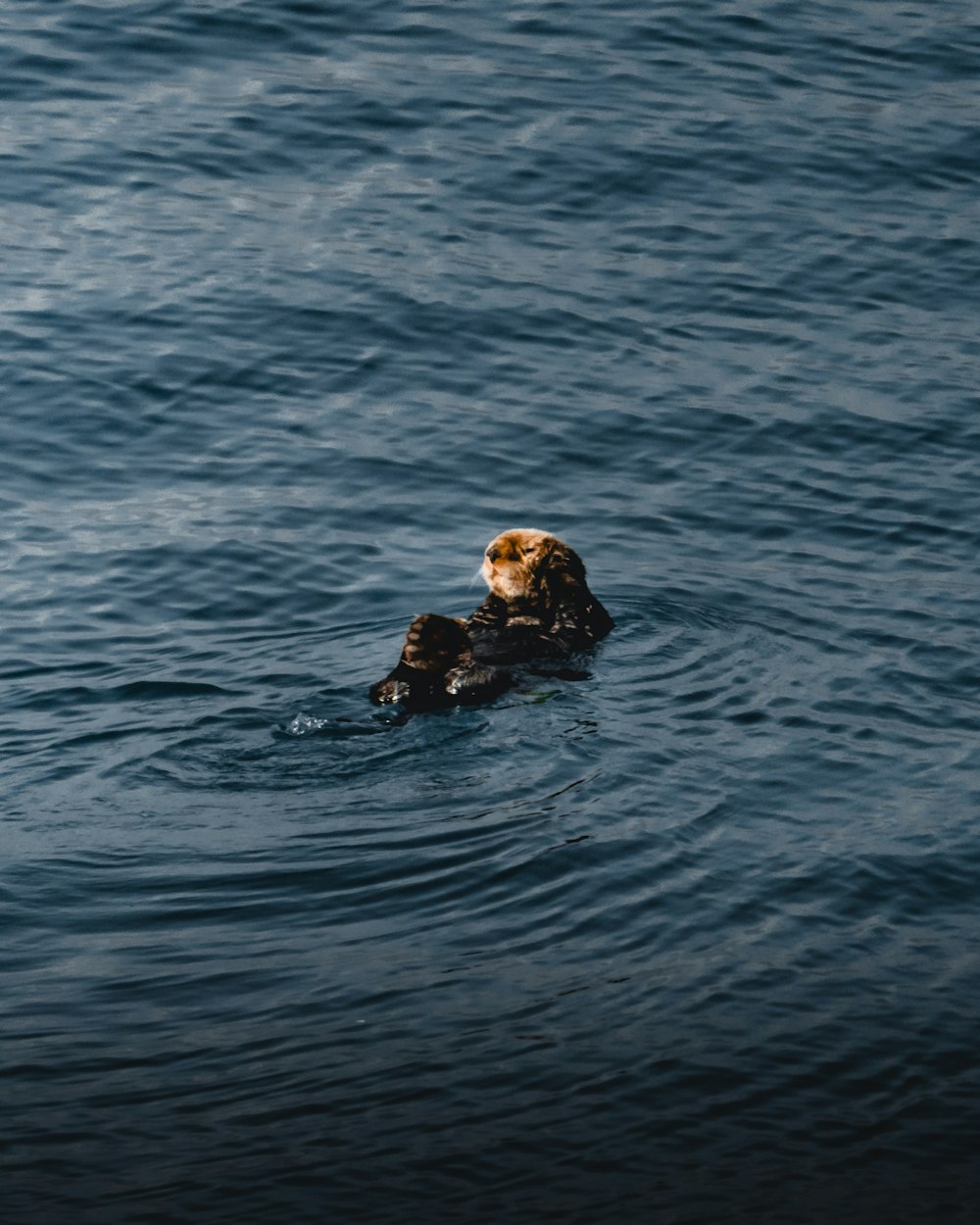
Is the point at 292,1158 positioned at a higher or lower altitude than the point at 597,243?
lower

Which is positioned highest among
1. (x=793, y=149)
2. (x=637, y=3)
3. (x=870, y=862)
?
(x=637, y=3)

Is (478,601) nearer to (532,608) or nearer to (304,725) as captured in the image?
(532,608)

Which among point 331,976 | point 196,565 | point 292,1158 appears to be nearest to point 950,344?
point 196,565

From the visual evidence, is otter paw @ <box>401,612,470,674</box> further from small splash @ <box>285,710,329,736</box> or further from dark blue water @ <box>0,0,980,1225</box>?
small splash @ <box>285,710,329,736</box>

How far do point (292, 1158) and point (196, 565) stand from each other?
22.5ft

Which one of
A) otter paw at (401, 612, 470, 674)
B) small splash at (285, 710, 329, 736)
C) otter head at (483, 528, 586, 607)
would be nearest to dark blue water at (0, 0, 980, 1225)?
small splash at (285, 710, 329, 736)

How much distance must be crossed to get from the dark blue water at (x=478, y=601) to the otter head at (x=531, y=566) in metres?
0.60

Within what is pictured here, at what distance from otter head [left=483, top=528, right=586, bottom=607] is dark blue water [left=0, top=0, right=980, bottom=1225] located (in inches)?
23.8

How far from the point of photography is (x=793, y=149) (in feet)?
60.6

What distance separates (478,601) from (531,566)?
4.26ft

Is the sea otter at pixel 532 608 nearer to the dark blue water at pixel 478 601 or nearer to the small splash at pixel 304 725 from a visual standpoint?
the dark blue water at pixel 478 601

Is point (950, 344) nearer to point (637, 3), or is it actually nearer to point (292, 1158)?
point (637, 3)

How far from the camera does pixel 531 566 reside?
34.4 feet

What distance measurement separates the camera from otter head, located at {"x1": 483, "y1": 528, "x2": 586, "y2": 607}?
413 inches
